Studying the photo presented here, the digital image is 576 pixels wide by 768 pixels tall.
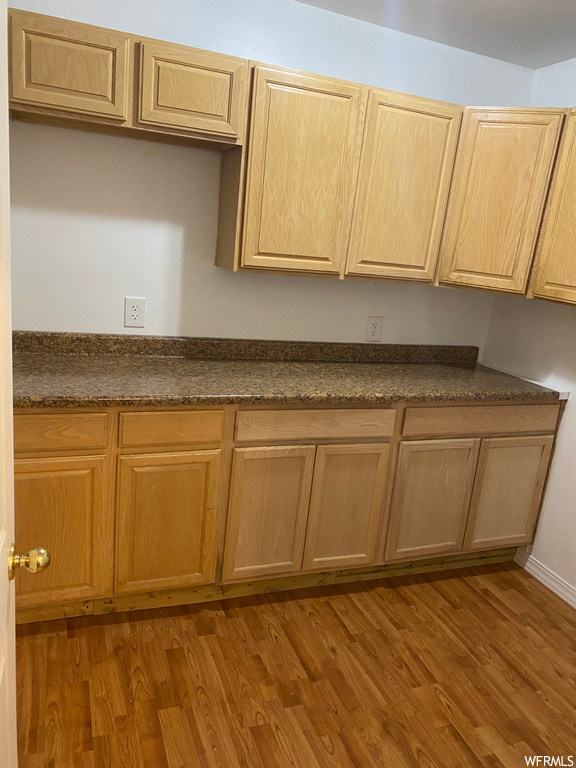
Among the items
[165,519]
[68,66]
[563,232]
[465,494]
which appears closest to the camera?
[68,66]

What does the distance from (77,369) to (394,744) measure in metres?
1.60

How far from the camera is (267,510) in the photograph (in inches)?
87.7

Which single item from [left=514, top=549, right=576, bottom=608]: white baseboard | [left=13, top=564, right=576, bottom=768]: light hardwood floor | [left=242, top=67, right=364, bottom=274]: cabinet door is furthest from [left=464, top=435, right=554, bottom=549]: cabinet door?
[left=242, top=67, right=364, bottom=274]: cabinet door

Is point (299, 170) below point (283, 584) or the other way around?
the other way around

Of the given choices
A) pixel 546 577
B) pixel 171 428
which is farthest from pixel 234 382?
pixel 546 577

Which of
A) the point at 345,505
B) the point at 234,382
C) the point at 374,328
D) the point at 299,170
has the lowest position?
the point at 345,505

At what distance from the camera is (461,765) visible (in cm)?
169

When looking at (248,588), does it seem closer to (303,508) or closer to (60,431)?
(303,508)

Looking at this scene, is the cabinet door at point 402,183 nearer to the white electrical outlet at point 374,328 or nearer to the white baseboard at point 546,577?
the white electrical outlet at point 374,328

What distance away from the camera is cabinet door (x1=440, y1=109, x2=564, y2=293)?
2.32 m

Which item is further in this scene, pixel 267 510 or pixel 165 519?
pixel 267 510

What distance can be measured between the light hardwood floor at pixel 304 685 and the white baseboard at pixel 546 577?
0.12 metres

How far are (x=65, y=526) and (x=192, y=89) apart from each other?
152 cm

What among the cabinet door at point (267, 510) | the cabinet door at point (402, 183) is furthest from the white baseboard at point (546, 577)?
the cabinet door at point (402, 183)
